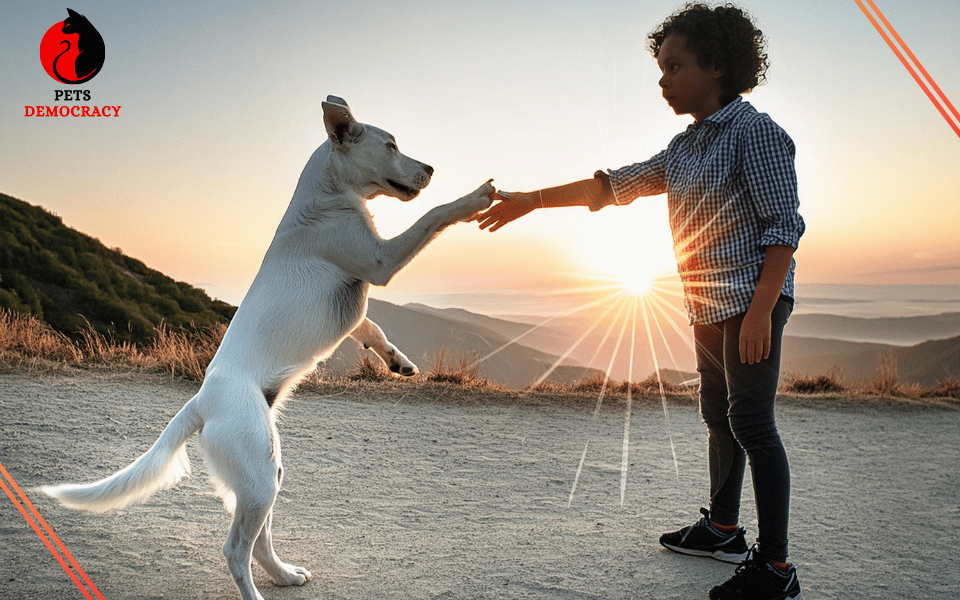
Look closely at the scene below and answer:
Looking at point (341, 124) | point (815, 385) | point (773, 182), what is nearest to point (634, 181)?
point (773, 182)

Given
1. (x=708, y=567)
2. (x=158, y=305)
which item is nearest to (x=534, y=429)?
(x=708, y=567)

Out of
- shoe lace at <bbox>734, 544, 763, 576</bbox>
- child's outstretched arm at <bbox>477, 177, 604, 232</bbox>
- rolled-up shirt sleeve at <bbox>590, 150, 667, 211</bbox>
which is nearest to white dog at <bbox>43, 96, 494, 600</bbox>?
child's outstretched arm at <bbox>477, 177, 604, 232</bbox>

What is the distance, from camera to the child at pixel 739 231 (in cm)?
269

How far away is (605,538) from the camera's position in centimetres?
406

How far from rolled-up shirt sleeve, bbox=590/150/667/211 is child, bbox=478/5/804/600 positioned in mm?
180

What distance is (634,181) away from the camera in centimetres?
348

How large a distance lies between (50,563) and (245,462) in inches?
65.2

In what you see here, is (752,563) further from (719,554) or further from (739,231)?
(739,231)

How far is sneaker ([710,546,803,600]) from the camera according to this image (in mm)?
2930

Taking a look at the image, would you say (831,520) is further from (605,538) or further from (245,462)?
(245,462)

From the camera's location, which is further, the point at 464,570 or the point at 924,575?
the point at 924,575

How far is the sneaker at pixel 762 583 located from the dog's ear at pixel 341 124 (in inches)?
110

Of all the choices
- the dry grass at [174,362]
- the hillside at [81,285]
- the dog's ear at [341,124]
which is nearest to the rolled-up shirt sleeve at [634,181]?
the dog's ear at [341,124]

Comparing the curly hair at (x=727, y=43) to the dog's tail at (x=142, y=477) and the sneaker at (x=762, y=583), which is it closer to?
the sneaker at (x=762, y=583)
